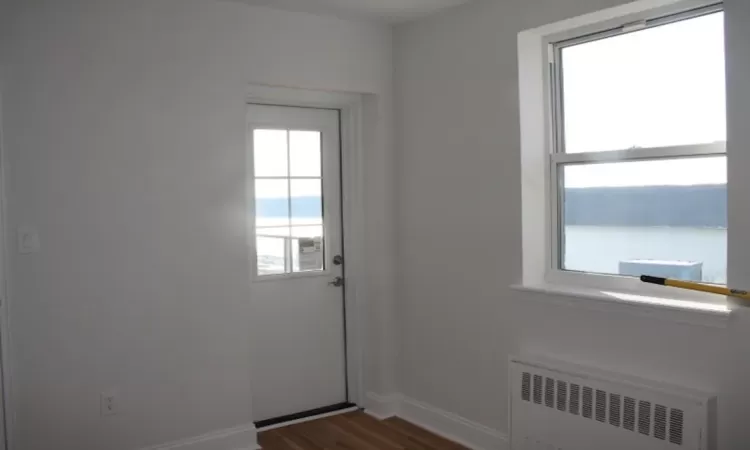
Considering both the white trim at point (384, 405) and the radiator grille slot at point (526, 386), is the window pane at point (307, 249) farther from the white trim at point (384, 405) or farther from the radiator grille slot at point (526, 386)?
the radiator grille slot at point (526, 386)

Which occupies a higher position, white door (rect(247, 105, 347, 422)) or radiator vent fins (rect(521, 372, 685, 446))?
white door (rect(247, 105, 347, 422))

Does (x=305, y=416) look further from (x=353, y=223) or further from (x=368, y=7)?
(x=368, y=7)

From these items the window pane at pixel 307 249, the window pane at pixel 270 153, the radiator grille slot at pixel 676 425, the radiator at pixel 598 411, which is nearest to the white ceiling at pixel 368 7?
the window pane at pixel 270 153

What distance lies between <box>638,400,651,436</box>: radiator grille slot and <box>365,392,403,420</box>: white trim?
1.80 m

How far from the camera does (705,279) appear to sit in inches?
113

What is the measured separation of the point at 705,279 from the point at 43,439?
3.16m

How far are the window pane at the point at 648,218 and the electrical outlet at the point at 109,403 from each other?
2450mm

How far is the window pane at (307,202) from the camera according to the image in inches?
166

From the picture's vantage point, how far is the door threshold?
4.10 meters

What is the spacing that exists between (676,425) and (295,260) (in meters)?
2.42

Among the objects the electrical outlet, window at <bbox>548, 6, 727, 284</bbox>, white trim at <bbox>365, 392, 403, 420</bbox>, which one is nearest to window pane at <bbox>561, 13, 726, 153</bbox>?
window at <bbox>548, 6, 727, 284</bbox>

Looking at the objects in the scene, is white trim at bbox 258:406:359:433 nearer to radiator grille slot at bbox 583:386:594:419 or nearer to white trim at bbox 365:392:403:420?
white trim at bbox 365:392:403:420

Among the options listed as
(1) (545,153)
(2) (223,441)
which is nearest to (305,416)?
(2) (223,441)

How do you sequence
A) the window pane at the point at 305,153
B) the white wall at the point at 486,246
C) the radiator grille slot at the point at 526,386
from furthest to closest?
the window pane at the point at 305,153
the radiator grille slot at the point at 526,386
the white wall at the point at 486,246
